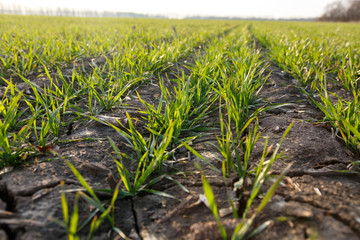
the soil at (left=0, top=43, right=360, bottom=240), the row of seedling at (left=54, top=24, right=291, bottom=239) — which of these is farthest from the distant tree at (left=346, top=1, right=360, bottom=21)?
the soil at (left=0, top=43, right=360, bottom=240)

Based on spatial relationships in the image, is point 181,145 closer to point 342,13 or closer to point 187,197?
point 187,197

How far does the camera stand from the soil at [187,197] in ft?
2.35

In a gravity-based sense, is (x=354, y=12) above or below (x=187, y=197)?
above

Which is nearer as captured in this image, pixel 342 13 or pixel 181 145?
pixel 181 145

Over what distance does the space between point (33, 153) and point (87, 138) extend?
0.78ft

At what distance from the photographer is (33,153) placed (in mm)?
1032

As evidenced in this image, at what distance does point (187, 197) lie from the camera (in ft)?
2.94

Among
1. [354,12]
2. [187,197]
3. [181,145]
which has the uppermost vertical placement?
[354,12]

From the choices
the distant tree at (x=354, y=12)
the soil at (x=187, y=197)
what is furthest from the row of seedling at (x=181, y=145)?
the distant tree at (x=354, y=12)

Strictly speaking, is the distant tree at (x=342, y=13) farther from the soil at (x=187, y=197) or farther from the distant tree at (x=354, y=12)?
the soil at (x=187, y=197)

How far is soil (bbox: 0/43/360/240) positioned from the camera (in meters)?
0.72

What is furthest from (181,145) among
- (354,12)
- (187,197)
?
(354,12)

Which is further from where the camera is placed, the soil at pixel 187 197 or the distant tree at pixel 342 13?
the distant tree at pixel 342 13

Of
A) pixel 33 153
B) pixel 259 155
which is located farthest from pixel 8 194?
pixel 259 155
